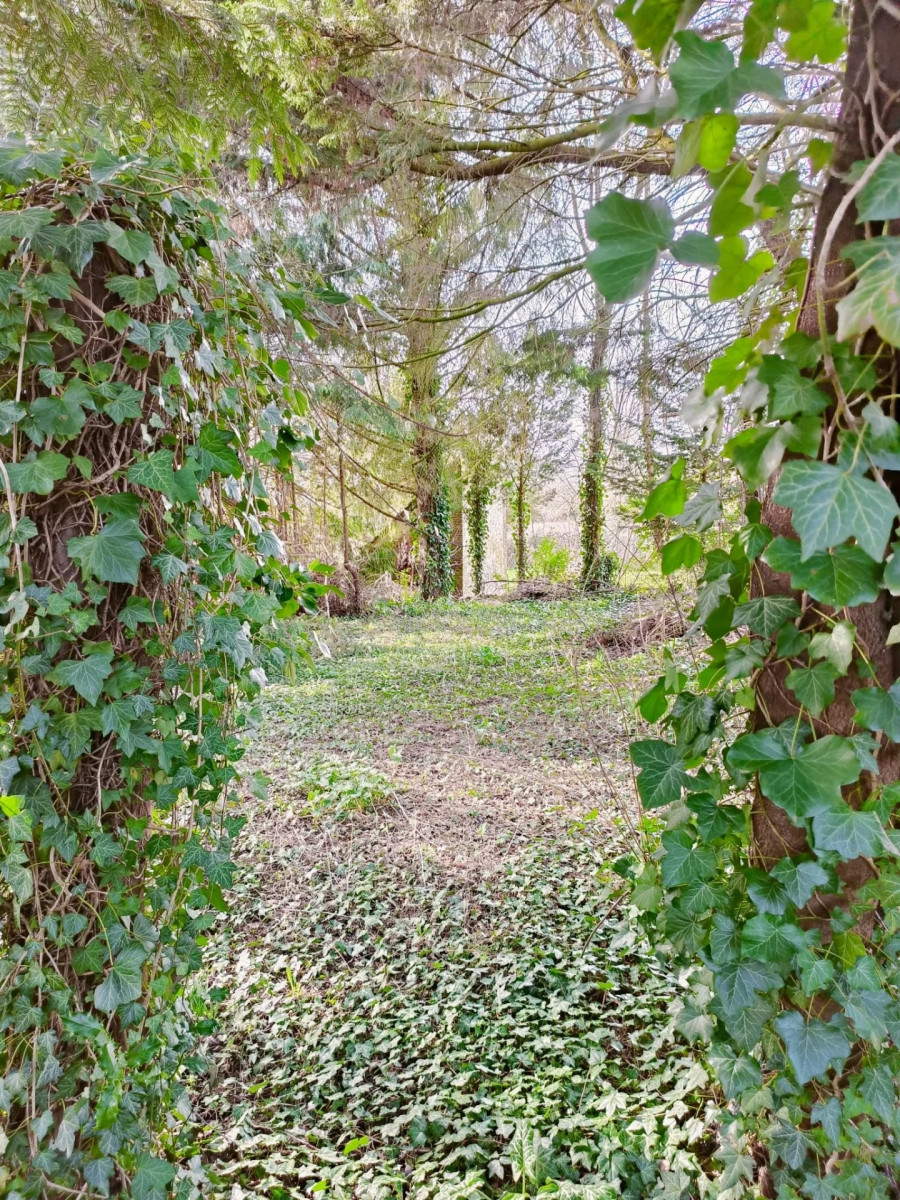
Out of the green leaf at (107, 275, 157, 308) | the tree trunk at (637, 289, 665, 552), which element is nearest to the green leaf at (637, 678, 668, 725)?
the green leaf at (107, 275, 157, 308)

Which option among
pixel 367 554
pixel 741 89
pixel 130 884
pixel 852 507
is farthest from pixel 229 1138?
pixel 367 554

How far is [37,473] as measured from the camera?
3.08ft

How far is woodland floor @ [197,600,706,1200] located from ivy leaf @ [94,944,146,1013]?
2.56 feet

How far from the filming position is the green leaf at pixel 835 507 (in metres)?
0.65

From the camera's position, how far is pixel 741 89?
1.88 feet

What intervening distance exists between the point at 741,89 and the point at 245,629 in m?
1.07

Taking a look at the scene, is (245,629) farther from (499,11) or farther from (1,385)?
(499,11)

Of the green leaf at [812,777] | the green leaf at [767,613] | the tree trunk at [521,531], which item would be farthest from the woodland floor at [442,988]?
the tree trunk at [521,531]

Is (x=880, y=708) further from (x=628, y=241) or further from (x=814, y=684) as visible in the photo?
(x=628, y=241)

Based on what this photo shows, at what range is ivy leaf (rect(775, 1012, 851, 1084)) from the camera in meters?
0.84

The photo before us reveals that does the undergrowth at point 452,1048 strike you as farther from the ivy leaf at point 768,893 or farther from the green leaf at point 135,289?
the green leaf at point 135,289

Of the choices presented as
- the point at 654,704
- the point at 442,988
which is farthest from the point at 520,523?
the point at 654,704

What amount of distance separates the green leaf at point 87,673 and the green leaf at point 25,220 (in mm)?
612

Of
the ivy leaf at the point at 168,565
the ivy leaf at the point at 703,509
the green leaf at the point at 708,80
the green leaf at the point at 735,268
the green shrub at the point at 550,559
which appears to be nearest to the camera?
the green leaf at the point at 708,80
